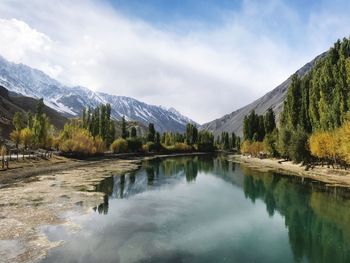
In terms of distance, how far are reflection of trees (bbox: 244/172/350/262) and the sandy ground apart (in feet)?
68.8

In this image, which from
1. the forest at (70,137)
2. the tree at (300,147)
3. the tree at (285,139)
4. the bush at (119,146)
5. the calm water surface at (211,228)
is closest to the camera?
the calm water surface at (211,228)

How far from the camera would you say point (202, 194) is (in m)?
65.3

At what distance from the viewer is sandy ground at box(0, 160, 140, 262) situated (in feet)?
96.3

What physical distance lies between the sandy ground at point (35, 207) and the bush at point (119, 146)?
87545 millimetres

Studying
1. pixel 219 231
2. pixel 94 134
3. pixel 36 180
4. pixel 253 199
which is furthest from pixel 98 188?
pixel 94 134

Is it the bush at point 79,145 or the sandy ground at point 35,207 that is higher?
the bush at point 79,145

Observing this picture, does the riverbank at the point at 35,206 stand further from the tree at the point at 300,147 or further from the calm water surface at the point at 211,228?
the tree at the point at 300,147

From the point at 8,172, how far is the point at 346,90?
75547 millimetres

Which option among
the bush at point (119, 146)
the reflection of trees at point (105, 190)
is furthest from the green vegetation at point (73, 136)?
the reflection of trees at point (105, 190)

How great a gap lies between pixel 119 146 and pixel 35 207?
122m

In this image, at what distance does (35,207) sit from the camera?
4525 cm

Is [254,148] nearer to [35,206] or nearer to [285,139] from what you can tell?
[285,139]

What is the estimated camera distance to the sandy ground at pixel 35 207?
96.3ft

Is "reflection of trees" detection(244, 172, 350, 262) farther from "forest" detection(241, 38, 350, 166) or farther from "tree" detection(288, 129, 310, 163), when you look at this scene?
"tree" detection(288, 129, 310, 163)
